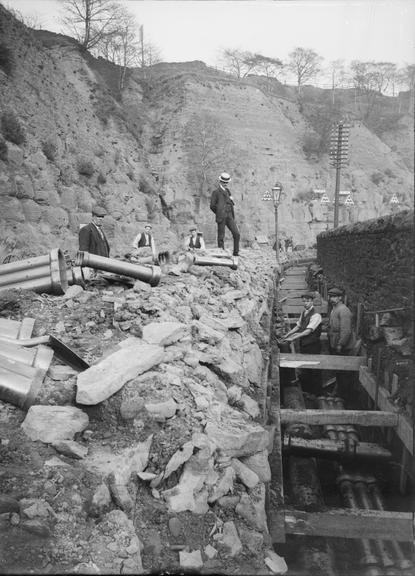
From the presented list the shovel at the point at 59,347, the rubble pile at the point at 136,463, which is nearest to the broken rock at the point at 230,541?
the rubble pile at the point at 136,463

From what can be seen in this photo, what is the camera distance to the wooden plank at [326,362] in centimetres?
636

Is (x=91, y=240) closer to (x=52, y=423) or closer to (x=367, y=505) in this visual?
(x=52, y=423)

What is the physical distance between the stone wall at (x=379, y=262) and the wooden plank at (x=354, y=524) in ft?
5.48

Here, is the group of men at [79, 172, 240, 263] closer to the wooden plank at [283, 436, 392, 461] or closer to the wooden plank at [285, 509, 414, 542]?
the wooden plank at [283, 436, 392, 461]

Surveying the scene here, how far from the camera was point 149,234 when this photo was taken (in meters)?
8.70

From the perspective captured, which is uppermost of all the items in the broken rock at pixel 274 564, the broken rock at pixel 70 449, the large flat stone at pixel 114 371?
the large flat stone at pixel 114 371

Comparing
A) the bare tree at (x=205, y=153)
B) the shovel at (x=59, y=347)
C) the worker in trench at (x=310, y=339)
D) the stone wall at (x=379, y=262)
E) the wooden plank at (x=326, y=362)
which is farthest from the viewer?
the bare tree at (x=205, y=153)

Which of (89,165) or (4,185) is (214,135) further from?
(4,185)

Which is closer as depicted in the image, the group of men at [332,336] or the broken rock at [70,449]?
the broken rock at [70,449]

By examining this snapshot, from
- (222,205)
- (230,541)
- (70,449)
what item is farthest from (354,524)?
(222,205)

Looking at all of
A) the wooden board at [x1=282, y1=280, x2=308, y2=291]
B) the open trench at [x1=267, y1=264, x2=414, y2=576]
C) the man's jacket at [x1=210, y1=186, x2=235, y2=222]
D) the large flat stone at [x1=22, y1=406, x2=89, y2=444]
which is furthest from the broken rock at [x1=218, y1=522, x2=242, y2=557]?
the wooden board at [x1=282, y1=280, x2=308, y2=291]

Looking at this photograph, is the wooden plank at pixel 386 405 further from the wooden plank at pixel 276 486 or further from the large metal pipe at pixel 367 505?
the wooden plank at pixel 276 486

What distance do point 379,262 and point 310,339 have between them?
1977 millimetres

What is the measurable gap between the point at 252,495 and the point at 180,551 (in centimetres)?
66
